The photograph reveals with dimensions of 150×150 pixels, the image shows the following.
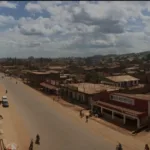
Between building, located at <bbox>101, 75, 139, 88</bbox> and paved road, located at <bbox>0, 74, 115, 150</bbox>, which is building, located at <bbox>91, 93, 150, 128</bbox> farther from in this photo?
building, located at <bbox>101, 75, 139, 88</bbox>

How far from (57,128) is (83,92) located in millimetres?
15964

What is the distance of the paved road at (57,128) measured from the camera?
91.2 ft

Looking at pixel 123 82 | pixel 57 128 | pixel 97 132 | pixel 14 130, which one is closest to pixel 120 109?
pixel 97 132

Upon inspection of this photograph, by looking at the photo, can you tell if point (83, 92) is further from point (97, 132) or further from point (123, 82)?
point (97, 132)

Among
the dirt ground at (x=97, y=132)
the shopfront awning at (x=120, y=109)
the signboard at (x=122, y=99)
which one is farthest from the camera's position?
the signboard at (x=122, y=99)

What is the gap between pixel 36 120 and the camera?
39.1 meters

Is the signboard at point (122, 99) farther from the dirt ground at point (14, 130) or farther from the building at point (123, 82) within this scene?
the building at point (123, 82)

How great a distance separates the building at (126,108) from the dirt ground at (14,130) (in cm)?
1132

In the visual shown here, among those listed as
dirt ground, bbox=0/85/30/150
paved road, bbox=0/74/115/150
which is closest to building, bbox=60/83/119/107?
paved road, bbox=0/74/115/150

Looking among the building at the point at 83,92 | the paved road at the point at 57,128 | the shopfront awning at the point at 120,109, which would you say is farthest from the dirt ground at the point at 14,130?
the building at the point at 83,92

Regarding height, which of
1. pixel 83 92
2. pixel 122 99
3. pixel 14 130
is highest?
pixel 122 99

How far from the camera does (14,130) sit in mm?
33531

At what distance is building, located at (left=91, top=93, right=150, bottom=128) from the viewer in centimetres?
3369

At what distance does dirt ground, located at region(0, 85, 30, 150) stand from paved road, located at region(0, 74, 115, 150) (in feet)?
3.07
